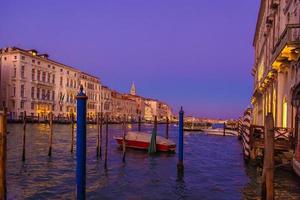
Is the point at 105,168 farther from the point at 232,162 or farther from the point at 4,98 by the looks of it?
the point at 4,98

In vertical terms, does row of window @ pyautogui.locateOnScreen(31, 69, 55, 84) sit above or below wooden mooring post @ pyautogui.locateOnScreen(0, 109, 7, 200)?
above

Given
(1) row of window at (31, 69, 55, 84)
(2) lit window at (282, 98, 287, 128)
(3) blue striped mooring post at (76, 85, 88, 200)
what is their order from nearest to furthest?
(3) blue striped mooring post at (76, 85, 88, 200) < (2) lit window at (282, 98, 287, 128) < (1) row of window at (31, 69, 55, 84)

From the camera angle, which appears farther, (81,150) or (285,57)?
(285,57)

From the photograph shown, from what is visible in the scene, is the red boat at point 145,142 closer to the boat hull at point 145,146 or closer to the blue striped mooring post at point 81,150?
the boat hull at point 145,146

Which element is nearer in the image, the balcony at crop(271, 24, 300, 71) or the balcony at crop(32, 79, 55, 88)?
the balcony at crop(271, 24, 300, 71)

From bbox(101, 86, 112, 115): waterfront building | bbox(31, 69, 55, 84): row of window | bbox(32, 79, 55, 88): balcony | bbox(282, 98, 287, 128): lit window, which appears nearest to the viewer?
bbox(282, 98, 287, 128): lit window

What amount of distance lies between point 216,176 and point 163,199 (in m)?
4.74

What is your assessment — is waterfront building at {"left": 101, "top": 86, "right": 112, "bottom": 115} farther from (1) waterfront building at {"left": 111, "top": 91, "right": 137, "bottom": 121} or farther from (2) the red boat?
(2) the red boat

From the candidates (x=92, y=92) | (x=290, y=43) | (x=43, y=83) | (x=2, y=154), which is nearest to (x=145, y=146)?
(x=290, y=43)

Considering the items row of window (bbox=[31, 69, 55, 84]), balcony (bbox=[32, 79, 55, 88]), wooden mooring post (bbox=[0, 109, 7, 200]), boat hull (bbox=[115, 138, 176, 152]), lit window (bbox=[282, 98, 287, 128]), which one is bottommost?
boat hull (bbox=[115, 138, 176, 152])

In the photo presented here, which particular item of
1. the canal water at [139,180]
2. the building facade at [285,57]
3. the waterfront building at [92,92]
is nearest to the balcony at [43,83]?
the waterfront building at [92,92]

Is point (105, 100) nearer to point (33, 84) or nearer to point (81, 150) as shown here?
point (33, 84)

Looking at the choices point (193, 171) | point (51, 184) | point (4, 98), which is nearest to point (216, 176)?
point (193, 171)

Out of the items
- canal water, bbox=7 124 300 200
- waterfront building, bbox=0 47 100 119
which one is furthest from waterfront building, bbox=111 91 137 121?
canal water, bbox=7 124 300 200
